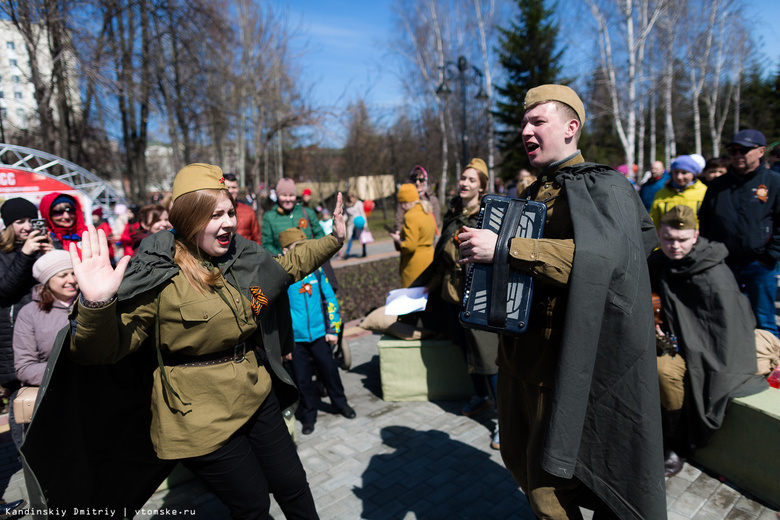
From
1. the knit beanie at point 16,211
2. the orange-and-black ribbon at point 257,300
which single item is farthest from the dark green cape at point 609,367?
the knit beanie at point 16,211

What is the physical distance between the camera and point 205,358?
2.23 metres

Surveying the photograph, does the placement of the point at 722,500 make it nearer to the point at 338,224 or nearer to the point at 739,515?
the point at 739,515

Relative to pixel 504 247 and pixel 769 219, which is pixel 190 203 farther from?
pixel 769 219

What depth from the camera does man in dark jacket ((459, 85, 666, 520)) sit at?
167cm

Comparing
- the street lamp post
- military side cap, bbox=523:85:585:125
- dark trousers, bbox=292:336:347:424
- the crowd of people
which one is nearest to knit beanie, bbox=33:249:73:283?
the crowd of people

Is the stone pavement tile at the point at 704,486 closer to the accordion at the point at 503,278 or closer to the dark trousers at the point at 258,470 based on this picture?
the accordion at the point at 503,278

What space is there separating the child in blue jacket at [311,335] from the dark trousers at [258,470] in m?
1.72

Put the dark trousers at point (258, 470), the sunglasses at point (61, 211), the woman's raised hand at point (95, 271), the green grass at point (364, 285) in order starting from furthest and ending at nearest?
the green grass at point (364, 285) → the sunglasses at point (61, 211) → the dark trousers at point (258, 470) → the woman's raised hand at point (95, 271)

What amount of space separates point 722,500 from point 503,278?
249cm

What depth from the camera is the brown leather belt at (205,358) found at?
2.21 m

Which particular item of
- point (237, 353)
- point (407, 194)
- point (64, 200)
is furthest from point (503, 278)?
point (64, 200)

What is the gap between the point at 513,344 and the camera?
83.2 inches

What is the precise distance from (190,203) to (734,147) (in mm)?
5004

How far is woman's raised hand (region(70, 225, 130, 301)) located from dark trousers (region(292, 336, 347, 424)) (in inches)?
99.1
